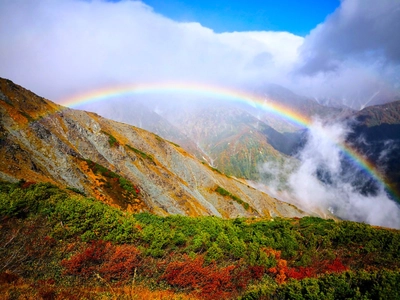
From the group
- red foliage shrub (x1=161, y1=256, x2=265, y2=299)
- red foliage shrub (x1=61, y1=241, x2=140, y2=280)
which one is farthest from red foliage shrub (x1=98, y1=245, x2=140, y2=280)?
red foliage shrub (x1=161, y1=256, x2=265, y2=299)

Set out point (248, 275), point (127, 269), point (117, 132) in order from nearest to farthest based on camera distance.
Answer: point (127, 269) → point (248, 275) → point (117, 132)

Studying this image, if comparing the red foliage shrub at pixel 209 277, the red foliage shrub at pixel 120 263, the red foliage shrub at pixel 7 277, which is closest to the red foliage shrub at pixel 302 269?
the red foliage shrub at pixel 209 277

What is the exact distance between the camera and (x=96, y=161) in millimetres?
54906

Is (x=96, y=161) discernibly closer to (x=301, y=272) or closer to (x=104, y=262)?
(x=104, y=262)

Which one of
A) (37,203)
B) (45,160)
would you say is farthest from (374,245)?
(45,160)

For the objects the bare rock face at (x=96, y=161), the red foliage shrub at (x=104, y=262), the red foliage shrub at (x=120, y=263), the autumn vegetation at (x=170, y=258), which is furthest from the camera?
the bare rock face at (x=96, y=161)

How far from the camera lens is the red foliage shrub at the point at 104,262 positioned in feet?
46.0

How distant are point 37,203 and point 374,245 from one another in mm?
28181

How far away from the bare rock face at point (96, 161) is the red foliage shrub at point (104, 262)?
753 inches

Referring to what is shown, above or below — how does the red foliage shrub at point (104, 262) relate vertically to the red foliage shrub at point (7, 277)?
above

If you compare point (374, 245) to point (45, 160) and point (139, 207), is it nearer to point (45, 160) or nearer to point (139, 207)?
point (139, 207)

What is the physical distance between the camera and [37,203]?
19109 mm

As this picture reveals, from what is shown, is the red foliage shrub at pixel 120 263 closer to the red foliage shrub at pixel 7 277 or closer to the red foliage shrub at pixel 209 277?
the red foliage shrub at pixel 209 277

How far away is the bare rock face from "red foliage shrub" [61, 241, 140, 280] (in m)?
19.1
